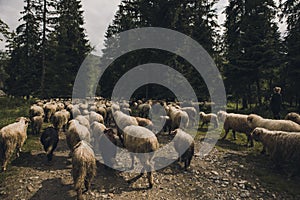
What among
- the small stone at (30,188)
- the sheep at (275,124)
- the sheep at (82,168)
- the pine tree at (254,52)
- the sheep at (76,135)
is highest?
the pine tree at (254,52)

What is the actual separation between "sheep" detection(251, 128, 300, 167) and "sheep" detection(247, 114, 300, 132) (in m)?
1.49

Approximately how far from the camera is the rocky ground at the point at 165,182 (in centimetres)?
612

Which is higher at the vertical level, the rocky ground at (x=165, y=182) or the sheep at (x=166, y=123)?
the sheep at (x=166, y=123)

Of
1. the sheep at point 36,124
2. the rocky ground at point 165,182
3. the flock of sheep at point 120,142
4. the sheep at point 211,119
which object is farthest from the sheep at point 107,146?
the sheep at point 211,119

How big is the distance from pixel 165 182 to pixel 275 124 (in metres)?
6.09

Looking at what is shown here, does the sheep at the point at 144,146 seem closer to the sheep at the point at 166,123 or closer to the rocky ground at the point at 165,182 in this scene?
the rocky ground at the point at 165,182

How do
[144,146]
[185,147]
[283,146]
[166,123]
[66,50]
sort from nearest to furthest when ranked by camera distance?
1. [144,146]
2. [283,146]
3. [185,147]
4. [166,123]
5. [66,50]

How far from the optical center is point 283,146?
7332mm

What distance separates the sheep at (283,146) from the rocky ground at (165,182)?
537 mm

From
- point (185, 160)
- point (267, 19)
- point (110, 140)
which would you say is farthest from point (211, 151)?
point (267, 19)

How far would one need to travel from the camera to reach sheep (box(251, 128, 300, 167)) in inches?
Answer: 276

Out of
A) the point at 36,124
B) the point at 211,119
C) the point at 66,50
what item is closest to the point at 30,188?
the point at 36,124

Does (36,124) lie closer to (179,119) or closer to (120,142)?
(120,142)

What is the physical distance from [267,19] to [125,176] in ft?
73.8
